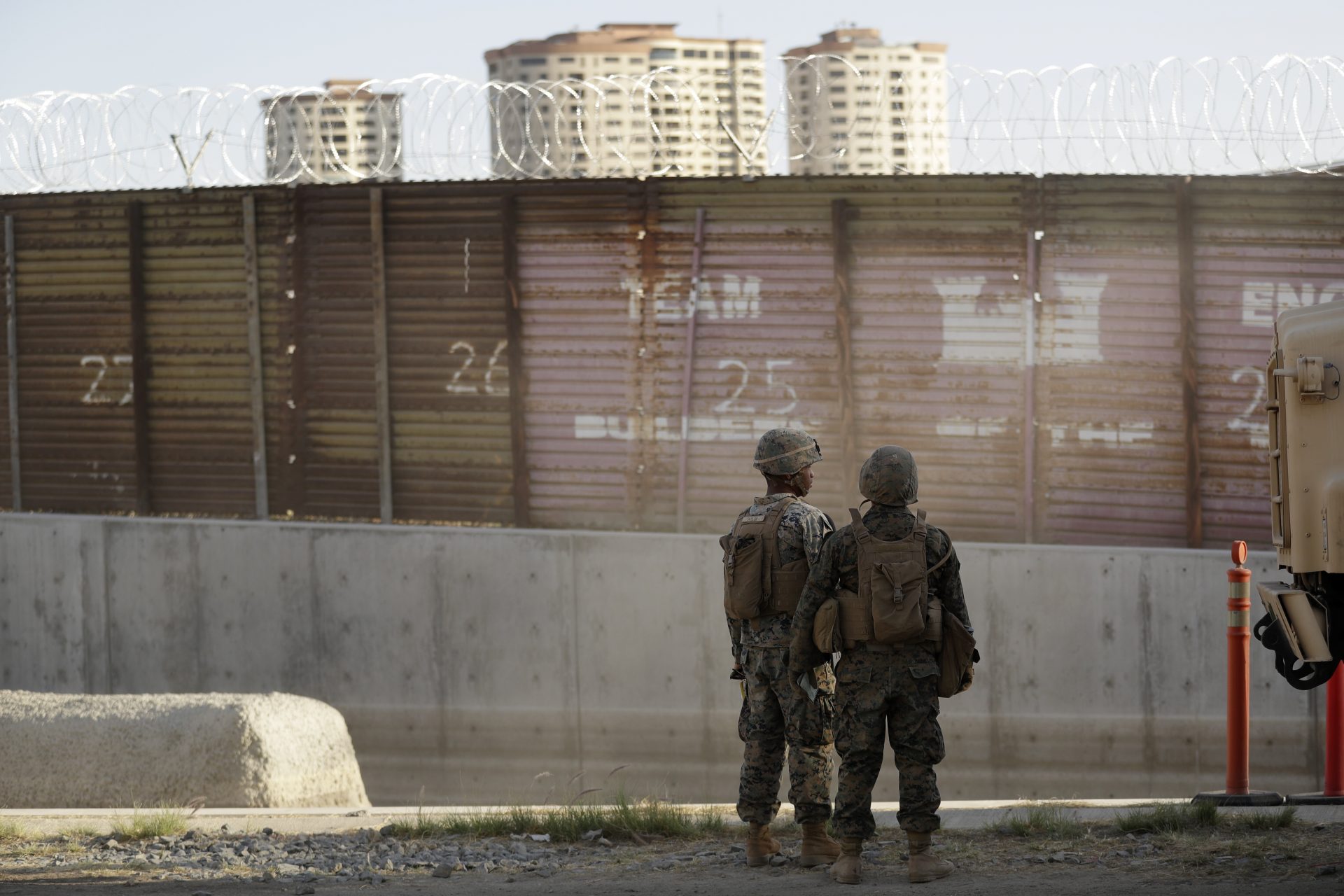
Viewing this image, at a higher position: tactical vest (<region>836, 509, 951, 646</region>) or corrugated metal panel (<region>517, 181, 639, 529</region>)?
corrugated metal panel (<region>517, 181, 639, 529</region>)

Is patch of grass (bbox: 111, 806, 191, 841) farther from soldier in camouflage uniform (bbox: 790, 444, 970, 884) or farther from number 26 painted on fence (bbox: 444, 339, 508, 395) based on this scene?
number 26 painted on fence (bbox: 444, 339, 508, 395)

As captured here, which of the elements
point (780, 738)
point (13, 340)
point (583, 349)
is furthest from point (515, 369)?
point (780, 738)

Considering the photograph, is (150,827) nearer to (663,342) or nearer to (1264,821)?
(1264,821)

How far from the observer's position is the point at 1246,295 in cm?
970

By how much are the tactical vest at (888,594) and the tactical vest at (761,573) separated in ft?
1.05

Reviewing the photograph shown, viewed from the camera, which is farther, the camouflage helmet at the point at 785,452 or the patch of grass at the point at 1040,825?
the patch of grass at the point at 1040,825

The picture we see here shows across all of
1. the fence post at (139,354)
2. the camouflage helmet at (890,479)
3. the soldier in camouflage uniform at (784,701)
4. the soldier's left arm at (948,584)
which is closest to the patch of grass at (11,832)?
the soldier in camouflage uniform at (784,701)

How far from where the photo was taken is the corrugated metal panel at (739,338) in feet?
34.0

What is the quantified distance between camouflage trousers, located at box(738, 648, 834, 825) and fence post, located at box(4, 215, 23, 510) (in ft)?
29.3

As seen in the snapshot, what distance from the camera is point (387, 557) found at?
1047 centimetres

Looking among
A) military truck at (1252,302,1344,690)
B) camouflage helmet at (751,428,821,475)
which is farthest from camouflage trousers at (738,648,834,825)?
military truck at (1252,302,1344,690)

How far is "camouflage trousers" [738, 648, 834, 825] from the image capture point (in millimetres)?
5305

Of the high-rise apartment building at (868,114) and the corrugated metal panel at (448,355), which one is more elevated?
the high-rise apartment building at (868,114)

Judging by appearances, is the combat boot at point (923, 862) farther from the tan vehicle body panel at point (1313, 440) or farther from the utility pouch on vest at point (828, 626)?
the tan vehicle body panel at point (1313, 440)
